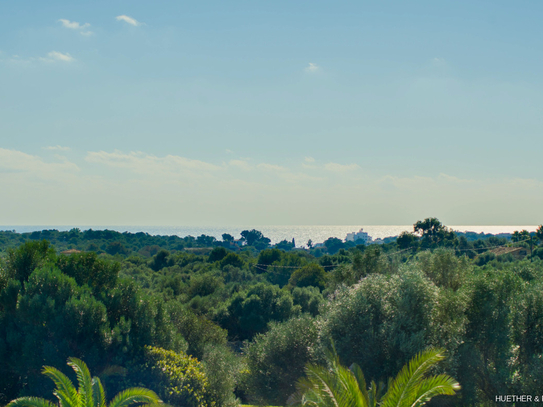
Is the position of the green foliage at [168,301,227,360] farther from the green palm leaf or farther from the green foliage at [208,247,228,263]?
the green foliage at [208,247,228,263]

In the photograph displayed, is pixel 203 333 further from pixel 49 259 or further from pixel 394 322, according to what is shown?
pixel 394 322

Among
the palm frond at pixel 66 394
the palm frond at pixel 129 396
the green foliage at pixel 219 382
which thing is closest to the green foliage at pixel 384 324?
the green foliage at pixel 219 382

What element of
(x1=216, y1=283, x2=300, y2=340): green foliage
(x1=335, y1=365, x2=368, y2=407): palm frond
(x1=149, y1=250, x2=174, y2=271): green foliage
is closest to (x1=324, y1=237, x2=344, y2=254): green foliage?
(x1=149, y1=250, x2=174, y2=271): green foliage

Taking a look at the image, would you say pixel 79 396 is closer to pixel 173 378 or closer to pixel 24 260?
pixel 173 378

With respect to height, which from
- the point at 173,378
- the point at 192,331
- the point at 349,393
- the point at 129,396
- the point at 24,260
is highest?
the point at 24,260

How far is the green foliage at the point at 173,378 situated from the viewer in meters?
14.1

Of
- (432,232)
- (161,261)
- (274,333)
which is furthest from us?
(161,261)

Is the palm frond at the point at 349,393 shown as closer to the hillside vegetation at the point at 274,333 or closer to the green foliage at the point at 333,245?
the hillside vegetation at the point at 274,333

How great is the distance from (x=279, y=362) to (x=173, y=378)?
511 cm

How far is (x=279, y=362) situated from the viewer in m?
17.5

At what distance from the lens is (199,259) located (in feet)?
225

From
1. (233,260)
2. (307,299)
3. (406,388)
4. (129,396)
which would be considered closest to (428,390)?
(406,388)

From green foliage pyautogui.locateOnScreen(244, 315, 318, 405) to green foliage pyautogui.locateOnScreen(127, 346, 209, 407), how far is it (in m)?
3.41

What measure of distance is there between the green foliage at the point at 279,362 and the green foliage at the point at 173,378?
3405mm
